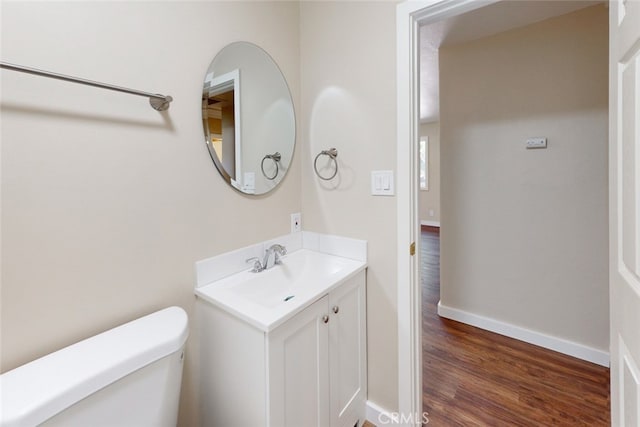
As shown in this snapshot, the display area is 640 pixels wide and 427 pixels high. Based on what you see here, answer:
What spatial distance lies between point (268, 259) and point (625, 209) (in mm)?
1269

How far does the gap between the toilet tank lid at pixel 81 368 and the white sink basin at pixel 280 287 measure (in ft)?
0.65

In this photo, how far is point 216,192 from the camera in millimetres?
1250

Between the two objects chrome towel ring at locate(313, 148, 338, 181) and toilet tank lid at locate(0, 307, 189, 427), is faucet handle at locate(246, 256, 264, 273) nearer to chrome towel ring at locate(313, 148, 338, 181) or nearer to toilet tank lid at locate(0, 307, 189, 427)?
toilet tank lid at locate(0, 307, 189, 427)

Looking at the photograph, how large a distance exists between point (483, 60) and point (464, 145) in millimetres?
659

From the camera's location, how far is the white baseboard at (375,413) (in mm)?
1422

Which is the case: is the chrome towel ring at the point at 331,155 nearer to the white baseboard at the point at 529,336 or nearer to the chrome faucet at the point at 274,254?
the chrome faucet at the point at 274,254

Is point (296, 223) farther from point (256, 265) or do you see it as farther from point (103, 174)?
point (103, 174)

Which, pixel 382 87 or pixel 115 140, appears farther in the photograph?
pixel 382 87

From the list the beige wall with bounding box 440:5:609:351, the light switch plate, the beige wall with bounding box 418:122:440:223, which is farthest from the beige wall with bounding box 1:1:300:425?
the beige wall with bounding box 418:122:440:223

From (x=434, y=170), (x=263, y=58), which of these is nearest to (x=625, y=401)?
(x=263, y=58)

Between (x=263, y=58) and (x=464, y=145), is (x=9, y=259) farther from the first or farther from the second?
(x=464, y=145)

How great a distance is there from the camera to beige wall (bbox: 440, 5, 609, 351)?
1.83 metres

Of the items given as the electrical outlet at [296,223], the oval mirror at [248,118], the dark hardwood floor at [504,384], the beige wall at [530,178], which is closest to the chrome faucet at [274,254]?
the electrical outlet at [296,223]

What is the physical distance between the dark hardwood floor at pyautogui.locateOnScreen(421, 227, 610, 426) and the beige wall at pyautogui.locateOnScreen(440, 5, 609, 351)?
0.76 feet
